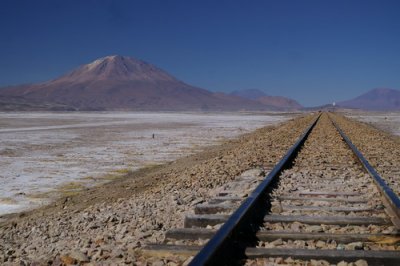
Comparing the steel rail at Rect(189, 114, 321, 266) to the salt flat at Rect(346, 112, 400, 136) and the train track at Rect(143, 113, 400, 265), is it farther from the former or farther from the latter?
the salt flat at Rect(346, 112, 400, 136)

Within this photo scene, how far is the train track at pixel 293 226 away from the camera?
368 centimetres

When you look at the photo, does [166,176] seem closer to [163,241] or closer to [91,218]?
[91,218]

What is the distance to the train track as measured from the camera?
368 centimetres

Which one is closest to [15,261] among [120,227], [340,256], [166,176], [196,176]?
[120,227]

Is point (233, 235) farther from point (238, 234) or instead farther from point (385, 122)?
point (385, 122)

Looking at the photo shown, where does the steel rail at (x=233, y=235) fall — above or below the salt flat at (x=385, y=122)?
above

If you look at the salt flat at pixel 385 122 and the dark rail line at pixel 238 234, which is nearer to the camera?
the dark rail line at pixel 238 234

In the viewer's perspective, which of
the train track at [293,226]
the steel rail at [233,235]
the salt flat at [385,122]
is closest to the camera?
the steel rail at [233,235]

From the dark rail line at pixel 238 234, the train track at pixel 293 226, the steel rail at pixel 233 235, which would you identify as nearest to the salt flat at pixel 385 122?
the train track at pixel 293 226

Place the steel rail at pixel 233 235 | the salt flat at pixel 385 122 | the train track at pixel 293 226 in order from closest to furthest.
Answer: the steel rail at pixel 233 235, the train track at pixel 293 226, the salt flat at pixel 385 122

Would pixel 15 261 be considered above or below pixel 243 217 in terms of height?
below

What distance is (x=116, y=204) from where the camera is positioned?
6.93m

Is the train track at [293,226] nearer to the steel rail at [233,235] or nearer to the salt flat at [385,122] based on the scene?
the steel rail at [233,235]

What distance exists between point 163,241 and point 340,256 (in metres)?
1.56
